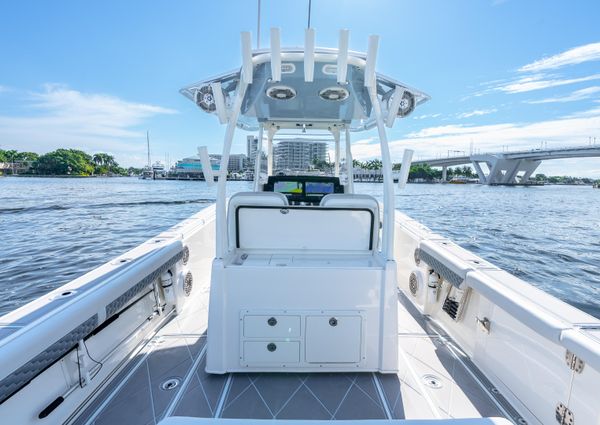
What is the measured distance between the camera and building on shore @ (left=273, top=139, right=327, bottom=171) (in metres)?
4.83

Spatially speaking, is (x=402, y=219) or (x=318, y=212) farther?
(x=402, y=219)

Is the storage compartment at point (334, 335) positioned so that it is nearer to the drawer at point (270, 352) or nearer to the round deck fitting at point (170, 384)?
the drawer at point (270, 352)

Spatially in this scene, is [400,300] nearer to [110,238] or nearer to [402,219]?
[402,219]

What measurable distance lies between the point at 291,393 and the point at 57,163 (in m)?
85.6

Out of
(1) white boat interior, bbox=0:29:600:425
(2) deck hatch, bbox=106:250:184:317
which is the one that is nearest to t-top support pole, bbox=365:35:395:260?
(1) white boat interior, bbox=0:29:600:425

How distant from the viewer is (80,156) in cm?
7406

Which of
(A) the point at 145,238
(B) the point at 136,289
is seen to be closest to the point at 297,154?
(B) the point at 136,289

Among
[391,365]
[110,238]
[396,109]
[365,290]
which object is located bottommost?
[110,238]

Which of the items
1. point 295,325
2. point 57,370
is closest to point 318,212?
point 295,325

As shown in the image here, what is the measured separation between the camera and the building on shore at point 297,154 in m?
4.83

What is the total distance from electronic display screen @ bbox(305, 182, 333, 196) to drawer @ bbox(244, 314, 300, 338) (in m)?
2.93

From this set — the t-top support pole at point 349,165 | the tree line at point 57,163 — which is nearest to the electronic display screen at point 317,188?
the t-top support pole at point 349,165

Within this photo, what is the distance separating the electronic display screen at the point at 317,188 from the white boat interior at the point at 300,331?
6.72 ft

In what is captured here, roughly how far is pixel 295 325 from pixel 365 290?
1.72 ft
